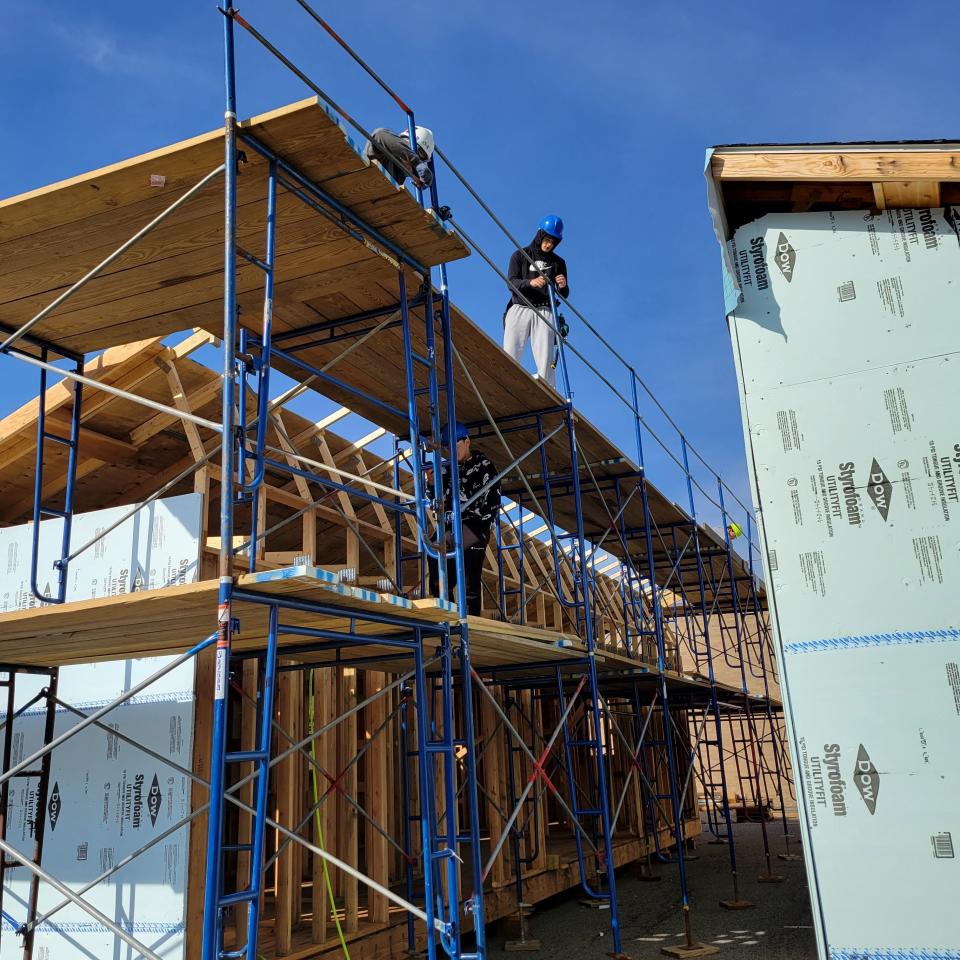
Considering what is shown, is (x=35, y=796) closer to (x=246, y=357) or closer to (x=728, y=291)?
(x=246, y=357)

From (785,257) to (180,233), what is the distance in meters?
3.71

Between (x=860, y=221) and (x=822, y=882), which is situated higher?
(x=860, y=221)

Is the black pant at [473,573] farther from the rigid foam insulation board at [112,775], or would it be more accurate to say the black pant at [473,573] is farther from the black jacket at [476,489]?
the rigid foam insulation board at [112,775]

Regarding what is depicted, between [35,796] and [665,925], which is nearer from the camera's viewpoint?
[35,796]

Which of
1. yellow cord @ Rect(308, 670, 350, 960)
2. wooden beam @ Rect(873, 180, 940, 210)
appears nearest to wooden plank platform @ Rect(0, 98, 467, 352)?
wooden beam @ Rect(873, 180, 940, 210)

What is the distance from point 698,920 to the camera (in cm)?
966

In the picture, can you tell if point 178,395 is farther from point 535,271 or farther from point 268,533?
point 535,271

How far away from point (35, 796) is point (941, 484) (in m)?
6.03

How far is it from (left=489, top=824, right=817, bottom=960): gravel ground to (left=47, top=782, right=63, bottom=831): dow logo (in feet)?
14.1

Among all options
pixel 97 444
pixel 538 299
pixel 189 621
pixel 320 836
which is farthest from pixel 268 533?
pixel 538 299

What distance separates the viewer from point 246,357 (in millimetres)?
4344

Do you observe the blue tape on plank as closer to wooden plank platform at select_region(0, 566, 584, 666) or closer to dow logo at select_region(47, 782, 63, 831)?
wooden plank platform at select_region(0, 566, 584, 666)

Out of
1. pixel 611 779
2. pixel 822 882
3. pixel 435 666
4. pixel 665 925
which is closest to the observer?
pixel 822 882

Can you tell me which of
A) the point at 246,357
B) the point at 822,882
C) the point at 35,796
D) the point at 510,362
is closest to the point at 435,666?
the point at 510,362
